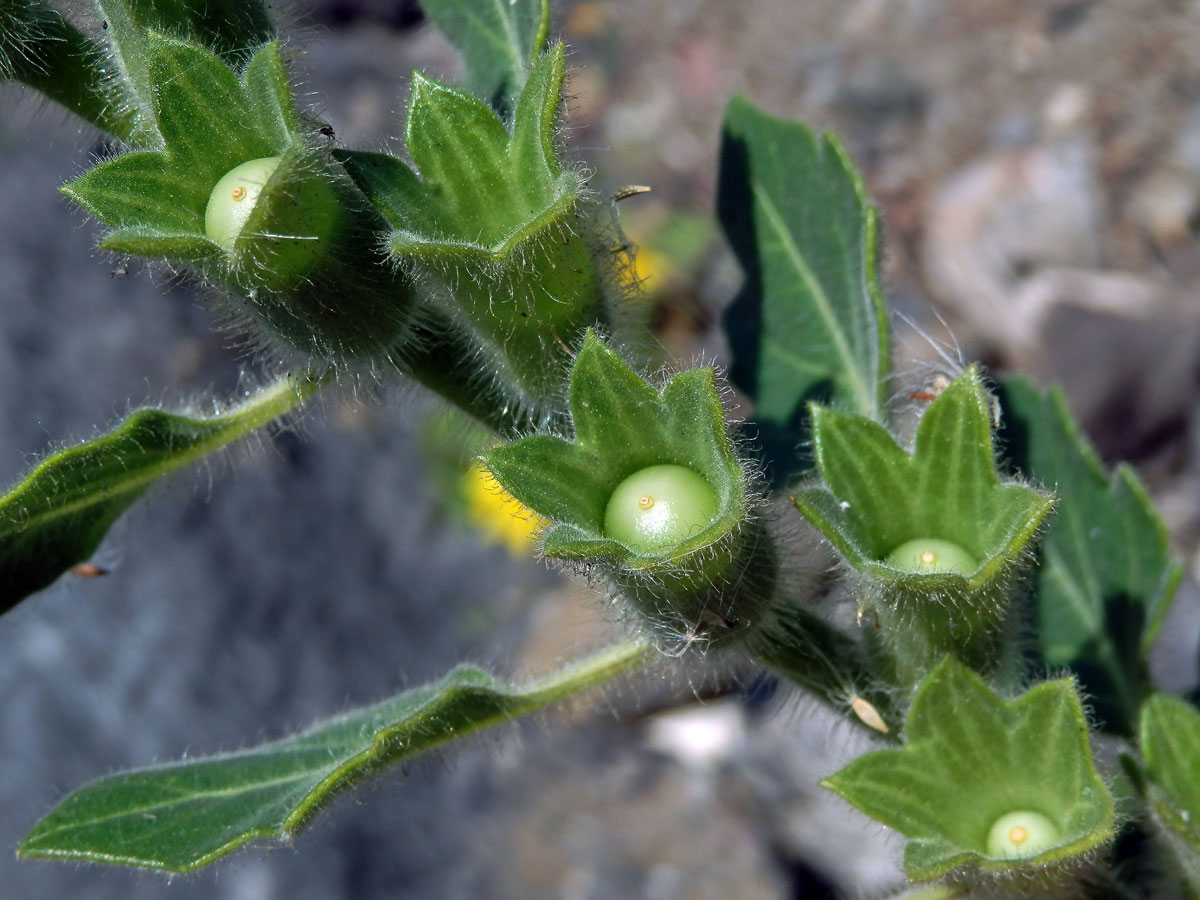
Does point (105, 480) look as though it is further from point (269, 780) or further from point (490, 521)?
point (490, 521)

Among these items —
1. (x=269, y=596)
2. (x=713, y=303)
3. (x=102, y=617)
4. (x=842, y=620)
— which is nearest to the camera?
(x=842, y=620)

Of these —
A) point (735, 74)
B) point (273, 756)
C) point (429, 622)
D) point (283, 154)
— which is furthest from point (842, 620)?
point (735, 74)

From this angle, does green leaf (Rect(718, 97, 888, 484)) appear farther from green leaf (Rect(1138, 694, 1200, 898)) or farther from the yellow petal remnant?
the yellow petal remnant

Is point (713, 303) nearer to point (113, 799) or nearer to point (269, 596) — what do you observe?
point (269, 596)

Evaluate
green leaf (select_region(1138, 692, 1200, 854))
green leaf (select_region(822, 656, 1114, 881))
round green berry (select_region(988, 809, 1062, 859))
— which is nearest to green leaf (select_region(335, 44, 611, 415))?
green leaf (select_region(822, 656, 1114, 881))

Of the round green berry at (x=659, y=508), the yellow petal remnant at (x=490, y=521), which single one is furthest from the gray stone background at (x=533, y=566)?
the round green berry at (x=659, y=508)

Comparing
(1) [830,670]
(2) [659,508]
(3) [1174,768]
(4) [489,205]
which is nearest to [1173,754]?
(3) [1174,768]
